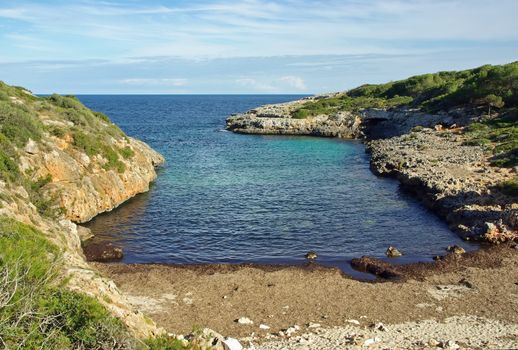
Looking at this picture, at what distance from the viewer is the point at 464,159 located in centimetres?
5650

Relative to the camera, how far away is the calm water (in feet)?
110

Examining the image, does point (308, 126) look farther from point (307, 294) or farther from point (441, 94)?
point (307, 294)

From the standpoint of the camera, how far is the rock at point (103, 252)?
31969 millimetres

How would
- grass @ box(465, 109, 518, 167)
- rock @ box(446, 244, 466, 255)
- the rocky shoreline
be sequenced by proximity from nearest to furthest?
rock @ box(446, 244, 466, 255) → the rocky shoreline → grass @ box(465, 109, 518, 167)

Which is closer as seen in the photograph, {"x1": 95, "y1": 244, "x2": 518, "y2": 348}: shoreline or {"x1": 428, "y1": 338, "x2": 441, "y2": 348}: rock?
{"x1": 428, "y1": 338, "x2": 441, "y2": 348}: rock

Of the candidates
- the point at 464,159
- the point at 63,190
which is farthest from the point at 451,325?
the point at 464,159

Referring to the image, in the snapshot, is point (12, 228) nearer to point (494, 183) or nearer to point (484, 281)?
point (484, 281)

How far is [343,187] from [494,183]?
14.6 meters

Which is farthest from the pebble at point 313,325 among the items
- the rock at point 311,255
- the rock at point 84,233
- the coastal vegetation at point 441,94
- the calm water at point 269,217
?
the coastal vegetation at point 441,94

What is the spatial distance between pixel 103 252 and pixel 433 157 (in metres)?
42.3

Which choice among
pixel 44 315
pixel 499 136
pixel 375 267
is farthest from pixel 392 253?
pixel 499 136

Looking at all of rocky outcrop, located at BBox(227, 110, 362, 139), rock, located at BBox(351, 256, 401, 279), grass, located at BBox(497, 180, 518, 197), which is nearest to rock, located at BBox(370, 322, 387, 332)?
rock, located at BBox(351, 256, 401, 279)

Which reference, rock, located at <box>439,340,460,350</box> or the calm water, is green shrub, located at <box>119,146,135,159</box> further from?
rock, located at <box>439,340,460,350</box>

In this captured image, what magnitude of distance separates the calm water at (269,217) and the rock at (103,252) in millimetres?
867
